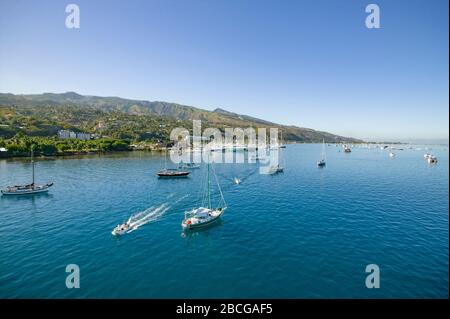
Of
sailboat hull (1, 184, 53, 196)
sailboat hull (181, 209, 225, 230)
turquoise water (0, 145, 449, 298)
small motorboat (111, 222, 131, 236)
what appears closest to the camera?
turquoise water (0, 145, 449, 298)

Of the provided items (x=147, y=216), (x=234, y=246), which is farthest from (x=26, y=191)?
(x=234, y=246)

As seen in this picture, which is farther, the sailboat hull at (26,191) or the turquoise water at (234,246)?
the sailboat hull at (26,191)

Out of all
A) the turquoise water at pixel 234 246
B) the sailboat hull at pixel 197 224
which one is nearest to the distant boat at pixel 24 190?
the turquoise water at pixel 234 246

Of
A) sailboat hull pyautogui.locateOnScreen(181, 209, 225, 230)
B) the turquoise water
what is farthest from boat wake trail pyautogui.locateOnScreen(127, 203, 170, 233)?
sailboat hull pyautogui.locateOnScreen(181, 209, 225, 230)

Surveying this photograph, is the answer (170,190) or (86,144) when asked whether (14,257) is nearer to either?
(170,190)

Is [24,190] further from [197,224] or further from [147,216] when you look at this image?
[197,224]

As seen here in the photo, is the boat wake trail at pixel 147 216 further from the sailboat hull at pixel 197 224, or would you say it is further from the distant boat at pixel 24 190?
the distant boat at pixel 24 190

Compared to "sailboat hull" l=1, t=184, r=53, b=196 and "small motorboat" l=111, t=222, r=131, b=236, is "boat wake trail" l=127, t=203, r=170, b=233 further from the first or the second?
"sailboat hull" l=1, t=184, r=53, b=196
